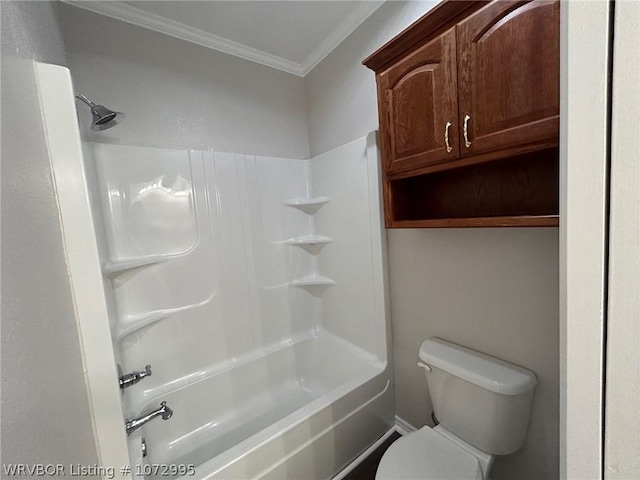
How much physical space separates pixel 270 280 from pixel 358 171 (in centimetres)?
106

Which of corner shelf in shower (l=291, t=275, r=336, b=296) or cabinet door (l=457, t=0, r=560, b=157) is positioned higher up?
cabinet door (l=457, t=0, r=560, b=157)

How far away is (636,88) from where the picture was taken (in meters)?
0.28

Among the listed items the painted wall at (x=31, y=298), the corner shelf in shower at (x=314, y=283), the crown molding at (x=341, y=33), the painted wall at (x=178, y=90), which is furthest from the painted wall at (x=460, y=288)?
the painted wall at (x=31, y=298)

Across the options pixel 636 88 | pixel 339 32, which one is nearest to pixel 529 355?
pixel 636 88

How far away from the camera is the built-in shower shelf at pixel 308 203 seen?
201 centimetres

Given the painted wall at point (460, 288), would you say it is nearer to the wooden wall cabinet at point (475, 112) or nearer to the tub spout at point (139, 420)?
the wooden wall cabinet at point (475, 112)

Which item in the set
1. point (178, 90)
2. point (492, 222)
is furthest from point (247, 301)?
point (492, 222)

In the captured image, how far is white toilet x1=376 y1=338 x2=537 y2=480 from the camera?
1.06 meters

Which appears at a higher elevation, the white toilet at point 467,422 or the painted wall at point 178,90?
the painted wall at point 178,90

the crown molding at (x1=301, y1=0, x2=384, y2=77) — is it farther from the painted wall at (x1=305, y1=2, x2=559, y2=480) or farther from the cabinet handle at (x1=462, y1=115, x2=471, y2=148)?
the cabinet handle at (x1=462, y1=115, x2=471, y2=148)

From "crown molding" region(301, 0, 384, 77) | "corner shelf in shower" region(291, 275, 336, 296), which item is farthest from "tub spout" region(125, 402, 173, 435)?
"crown molding" region(301, 0, 384, 77)

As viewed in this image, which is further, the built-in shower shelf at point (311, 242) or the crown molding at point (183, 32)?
the built-in shower shelf at point (311, 242)

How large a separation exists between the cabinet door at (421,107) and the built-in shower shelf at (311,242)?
2.97 feet

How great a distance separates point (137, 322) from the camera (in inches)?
60.2
